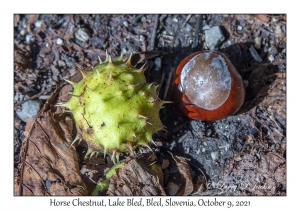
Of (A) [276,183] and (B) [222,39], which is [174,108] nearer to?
(B) [222,39]

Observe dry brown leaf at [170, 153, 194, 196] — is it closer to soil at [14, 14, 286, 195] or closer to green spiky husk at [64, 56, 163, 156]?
soil at [14, 14, 286, 195]

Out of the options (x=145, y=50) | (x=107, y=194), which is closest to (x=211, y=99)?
(x=145, y=50)

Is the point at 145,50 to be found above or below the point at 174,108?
above

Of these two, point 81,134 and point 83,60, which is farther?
point 83,60

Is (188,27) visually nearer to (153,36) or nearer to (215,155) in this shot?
(153,36)
